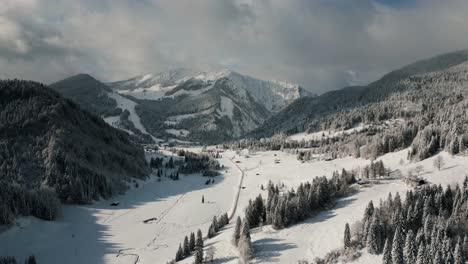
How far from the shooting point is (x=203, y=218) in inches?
5128

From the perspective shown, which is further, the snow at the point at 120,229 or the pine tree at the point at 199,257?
the snow at the point at 120,229

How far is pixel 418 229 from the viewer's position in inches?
3157

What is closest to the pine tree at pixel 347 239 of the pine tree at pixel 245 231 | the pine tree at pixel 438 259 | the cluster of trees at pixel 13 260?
the pine tree at pixel 438 259

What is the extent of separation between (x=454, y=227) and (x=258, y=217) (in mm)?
45442

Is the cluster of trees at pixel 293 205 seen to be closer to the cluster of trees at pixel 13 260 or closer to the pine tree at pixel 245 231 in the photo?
the pine tree at pixel 245 231

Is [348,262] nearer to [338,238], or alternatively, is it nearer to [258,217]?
[338,238]

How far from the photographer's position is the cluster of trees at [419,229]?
222 feet

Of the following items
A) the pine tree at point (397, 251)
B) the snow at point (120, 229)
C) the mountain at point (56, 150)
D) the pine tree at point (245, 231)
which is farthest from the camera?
the mountain at point (56, 150)

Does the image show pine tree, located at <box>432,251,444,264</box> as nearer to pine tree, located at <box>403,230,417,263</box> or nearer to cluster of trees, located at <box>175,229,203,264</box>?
pine tree, located at <box>403,230,417,263</box>

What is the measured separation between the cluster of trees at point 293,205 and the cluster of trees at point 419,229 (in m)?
17.3

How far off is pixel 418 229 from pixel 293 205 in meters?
29.4

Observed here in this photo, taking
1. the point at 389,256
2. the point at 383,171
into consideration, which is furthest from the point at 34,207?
the point at 383,171

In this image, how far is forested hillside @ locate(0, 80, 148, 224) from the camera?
13188 cm

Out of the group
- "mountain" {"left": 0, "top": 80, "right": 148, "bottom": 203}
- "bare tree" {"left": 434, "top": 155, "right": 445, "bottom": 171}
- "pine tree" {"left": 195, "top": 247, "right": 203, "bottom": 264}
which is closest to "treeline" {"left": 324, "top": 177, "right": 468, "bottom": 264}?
"pine tree" {"left": 195, "top": 247, "right": 203, "bottom": 264}
